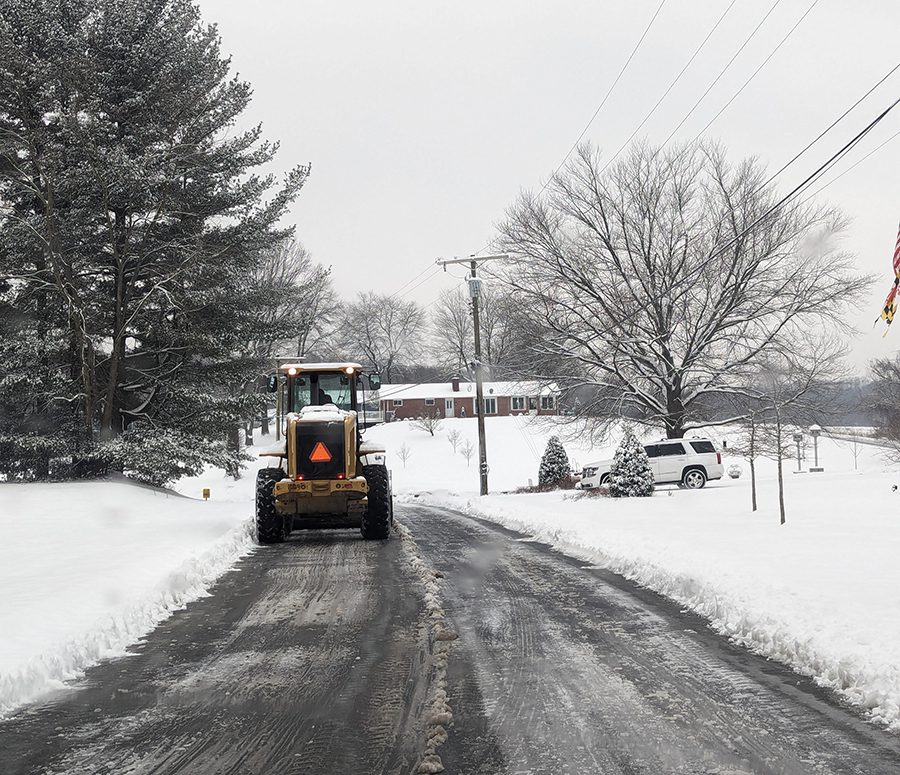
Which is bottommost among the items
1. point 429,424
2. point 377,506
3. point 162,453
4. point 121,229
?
point 377,506

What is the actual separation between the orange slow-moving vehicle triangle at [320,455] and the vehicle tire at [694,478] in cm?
1840

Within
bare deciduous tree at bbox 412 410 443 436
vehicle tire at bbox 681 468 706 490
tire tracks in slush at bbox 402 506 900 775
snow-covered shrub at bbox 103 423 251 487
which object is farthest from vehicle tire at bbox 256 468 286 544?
bare deciduous tree at bbox 412 410 443 436

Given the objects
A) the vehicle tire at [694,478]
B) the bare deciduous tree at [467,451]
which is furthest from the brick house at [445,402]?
the vehicle tire at [694,478]

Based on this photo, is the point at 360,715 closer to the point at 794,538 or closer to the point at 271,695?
the point at 271,695

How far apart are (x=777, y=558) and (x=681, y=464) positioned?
19965mm

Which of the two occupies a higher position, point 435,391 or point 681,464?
point 435,391

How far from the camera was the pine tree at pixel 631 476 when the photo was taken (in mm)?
25703

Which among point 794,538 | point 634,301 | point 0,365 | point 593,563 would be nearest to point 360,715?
point 593,563

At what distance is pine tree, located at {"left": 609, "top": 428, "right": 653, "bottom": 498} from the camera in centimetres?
2570

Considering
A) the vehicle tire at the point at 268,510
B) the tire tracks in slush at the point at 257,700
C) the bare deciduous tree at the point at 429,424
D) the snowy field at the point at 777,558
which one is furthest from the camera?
the bare deciduous tree at the point at 429,424

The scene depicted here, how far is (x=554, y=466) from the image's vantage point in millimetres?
35344

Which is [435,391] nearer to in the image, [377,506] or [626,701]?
[377,506]

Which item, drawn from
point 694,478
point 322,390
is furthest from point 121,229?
point 694,478

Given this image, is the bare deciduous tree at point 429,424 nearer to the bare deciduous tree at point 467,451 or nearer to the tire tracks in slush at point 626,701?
the bare deciduous tree at point 467,451
